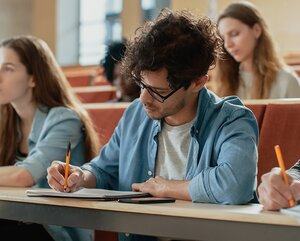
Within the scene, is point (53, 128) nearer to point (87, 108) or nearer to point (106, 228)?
point (87, 108)

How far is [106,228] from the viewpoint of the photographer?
1.45m

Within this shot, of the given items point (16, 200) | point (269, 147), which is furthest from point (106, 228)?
point (269, 147)

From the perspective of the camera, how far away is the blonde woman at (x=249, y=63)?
324 cm

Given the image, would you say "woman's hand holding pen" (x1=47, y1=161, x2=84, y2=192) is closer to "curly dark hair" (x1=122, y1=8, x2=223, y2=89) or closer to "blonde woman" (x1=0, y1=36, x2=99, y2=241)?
"curly dark hair" (x1=122, y1=8, x2=223, y2=89)

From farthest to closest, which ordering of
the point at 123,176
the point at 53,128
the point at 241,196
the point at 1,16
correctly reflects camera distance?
the point at 1,16
the point at 53,128
the point at 123,176
the point at 241,196

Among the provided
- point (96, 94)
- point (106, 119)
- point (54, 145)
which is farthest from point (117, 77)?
point (54, 145)

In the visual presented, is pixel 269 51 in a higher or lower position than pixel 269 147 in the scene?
higher

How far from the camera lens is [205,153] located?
1.80 metres

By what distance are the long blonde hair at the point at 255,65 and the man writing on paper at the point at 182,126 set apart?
1.38 metres

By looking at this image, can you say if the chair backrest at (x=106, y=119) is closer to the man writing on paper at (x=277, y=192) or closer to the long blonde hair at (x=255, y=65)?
the long blonde hair at (x=255, y=65)

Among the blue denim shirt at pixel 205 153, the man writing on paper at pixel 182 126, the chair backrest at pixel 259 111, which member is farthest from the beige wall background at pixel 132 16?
the man writing on paper at pixel 182 126

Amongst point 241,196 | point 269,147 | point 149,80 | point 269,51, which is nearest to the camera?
point 241,196

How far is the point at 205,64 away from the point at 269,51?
1682 millimetres

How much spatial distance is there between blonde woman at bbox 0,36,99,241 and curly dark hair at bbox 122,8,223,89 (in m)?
0.67
